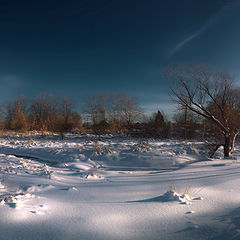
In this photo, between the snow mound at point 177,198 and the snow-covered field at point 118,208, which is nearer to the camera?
the snow-covered field at point 118,208

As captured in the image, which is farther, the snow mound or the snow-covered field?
the snow mound

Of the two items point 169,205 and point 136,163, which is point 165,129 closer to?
point 136,163

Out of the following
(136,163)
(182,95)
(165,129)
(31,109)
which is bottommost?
(136,163)

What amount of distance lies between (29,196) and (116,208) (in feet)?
5.24

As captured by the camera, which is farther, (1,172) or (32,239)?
(1,172)

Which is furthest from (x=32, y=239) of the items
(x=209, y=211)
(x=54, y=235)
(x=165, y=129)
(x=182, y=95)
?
(x=165, y=129)

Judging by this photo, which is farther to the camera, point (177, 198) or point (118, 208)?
point (177, 198)

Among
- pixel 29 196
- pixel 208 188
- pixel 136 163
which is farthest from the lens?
pixel 136 163

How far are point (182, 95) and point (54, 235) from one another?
23.7 ft

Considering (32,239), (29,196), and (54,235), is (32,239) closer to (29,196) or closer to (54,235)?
(54,235)

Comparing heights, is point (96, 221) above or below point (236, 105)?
below

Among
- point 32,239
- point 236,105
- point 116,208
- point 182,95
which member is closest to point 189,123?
point 236,105

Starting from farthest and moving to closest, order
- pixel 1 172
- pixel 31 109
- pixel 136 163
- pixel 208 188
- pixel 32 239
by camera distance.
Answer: pixel 31 109 < pixel 136 163 < pixel 1 172 < pixel 208 188 < pixel 32 239

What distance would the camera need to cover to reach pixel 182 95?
7.51 m
